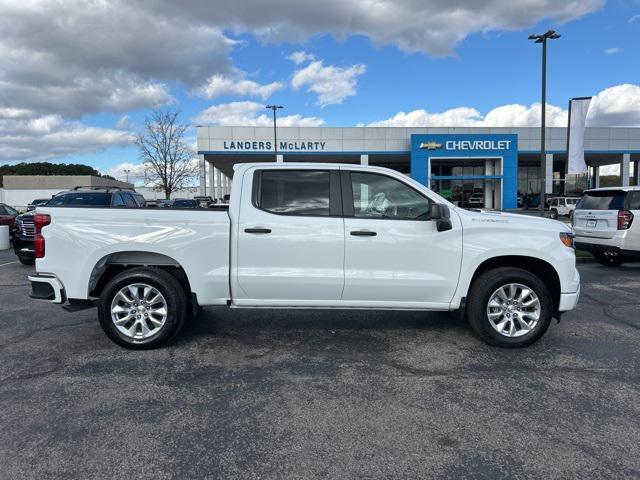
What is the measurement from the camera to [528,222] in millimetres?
5012

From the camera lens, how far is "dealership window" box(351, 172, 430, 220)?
4969 millimetres

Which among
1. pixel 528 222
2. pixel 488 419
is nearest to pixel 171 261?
pixel 488 419

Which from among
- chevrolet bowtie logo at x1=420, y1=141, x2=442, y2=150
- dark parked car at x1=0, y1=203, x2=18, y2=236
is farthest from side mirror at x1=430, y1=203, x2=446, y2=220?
chevrolet bowtie logo at x1=420, y1=141, x2=442, y2=150

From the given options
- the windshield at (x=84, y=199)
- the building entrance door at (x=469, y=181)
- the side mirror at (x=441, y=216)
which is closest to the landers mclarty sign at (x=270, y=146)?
the building entrance door at (x=469, y=181)

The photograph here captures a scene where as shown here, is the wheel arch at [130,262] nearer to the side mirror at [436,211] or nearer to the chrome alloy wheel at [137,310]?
the chrome alloy wheel at [137,310]

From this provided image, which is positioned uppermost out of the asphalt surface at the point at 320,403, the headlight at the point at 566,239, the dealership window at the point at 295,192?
the dealership window at the point at 295,192

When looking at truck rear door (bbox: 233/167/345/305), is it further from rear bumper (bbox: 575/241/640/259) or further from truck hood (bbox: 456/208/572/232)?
rear bumper (bbox: 575/241/640/259)

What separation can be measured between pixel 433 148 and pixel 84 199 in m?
34.2

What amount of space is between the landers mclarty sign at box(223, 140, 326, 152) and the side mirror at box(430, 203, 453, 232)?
37.5 meters

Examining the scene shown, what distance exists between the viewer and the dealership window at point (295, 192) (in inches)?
196

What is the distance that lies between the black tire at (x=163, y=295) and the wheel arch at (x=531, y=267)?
10.0ft

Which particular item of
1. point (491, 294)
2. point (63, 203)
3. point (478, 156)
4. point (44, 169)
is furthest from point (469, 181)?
point (44, 169)

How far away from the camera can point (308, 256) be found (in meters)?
4.86

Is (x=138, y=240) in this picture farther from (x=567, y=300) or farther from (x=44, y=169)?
(x=44, y=169)
